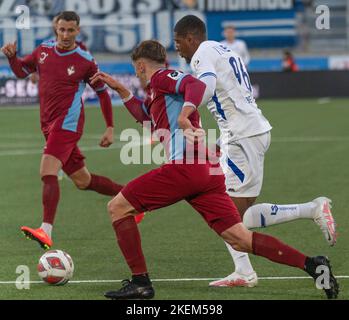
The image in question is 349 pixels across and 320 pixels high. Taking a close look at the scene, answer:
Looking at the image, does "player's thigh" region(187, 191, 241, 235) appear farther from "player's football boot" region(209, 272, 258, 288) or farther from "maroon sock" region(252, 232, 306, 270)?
"player's football boot" region(209, 272, 258, 288)

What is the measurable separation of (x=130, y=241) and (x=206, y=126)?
1486 cm

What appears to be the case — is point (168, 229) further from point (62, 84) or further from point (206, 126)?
point (206, 126)

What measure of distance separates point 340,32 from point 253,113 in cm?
3090

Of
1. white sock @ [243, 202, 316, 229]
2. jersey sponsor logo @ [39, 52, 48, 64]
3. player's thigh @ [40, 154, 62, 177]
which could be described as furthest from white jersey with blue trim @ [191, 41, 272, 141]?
jersey sponsor logo @ [39, 52, 48, 64]

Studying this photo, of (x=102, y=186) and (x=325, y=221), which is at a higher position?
(x=325, y=221)

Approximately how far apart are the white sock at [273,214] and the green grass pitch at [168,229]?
1.49 feet

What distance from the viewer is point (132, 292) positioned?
7656 millimetres

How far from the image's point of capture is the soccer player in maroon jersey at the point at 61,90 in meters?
10.6

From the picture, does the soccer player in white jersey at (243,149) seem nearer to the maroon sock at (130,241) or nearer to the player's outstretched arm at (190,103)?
the player's outstretched arm at (190,103)

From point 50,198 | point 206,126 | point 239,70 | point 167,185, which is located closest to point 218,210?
point 167,185

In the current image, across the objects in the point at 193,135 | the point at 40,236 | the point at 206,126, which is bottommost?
the point at 206,126

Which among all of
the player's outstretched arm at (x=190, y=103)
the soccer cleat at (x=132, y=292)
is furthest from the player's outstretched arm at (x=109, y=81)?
the soccer cleat at (x=132, y=292)

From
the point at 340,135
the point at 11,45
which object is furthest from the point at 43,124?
the point at 340,135
